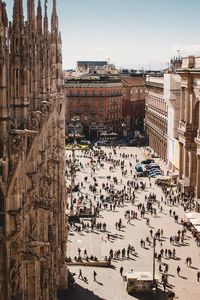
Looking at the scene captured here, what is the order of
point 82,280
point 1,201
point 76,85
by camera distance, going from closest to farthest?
1. point 1,201
2. point 82,280
3. point 76,85

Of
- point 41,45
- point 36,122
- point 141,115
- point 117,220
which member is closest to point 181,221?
point 117,220

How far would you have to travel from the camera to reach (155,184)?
261ft

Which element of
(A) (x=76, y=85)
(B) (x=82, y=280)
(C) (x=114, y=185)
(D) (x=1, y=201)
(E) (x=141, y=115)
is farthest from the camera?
(E) (x=141, y=115)

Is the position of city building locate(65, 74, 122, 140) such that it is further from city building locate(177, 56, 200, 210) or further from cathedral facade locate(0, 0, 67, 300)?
cathedral facade locate(0, 0, 67, 300)

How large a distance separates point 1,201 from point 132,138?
124576mm

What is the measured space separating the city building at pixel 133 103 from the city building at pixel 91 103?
11.0m

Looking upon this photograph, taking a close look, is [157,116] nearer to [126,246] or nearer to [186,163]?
[186,163]

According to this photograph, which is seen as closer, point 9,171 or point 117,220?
point 9,171

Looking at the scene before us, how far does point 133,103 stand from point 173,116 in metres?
70.6

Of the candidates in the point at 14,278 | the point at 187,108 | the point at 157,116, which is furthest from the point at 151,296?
the point at 157,116

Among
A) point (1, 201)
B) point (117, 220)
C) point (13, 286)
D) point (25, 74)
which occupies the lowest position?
point (117, 220)

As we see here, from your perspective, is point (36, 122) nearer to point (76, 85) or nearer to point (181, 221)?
point (181, 221)

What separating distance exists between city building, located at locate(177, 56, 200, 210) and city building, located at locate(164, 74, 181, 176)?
5606 mm

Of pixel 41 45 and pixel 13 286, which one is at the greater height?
pixel 41 45
